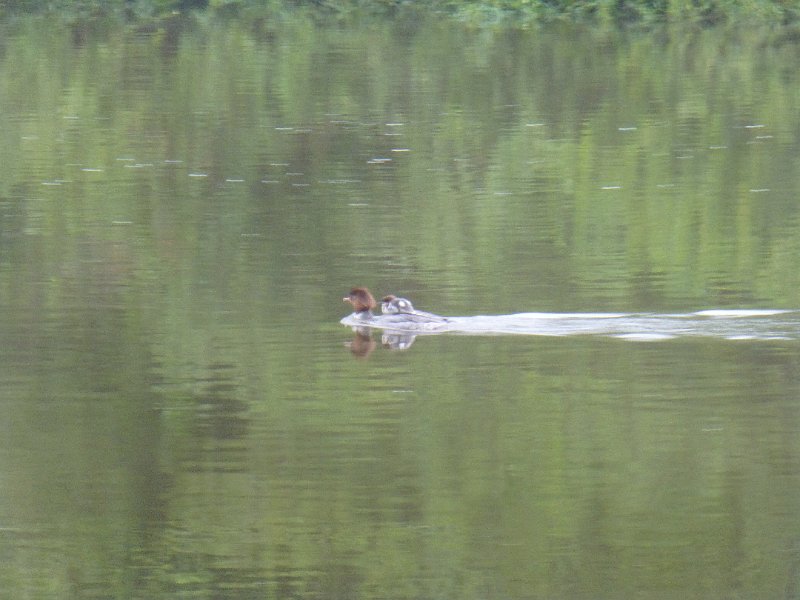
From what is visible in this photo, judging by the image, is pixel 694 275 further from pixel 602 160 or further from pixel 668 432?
pixel 602 160

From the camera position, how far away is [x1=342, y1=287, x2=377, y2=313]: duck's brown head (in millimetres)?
12383

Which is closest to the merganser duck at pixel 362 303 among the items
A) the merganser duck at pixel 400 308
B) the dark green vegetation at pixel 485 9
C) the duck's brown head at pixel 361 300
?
the duck's brown head at pixel 361 300

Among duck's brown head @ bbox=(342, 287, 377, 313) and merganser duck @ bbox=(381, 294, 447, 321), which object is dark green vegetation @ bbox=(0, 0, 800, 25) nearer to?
duck's brown head @ bbox=(342, 287, 377, 313)

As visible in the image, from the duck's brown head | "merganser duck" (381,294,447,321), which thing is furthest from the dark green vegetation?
"merganser duck" (381,294,447,321)

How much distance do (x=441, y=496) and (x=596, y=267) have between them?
18.3ft

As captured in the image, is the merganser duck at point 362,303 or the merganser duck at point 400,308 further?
the merganser duck at point 362,303

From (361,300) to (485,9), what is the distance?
2922 cm

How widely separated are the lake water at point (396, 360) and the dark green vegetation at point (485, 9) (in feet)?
46.1

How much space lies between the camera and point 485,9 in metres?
40.9

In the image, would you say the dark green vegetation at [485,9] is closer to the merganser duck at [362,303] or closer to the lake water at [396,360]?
the lake water at [396,360]

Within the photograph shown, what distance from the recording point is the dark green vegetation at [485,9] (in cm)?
3850

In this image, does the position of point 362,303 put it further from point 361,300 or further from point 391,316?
point 391,316

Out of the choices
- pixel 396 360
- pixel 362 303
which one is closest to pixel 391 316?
pixel 362 303

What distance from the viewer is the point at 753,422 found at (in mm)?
9805
